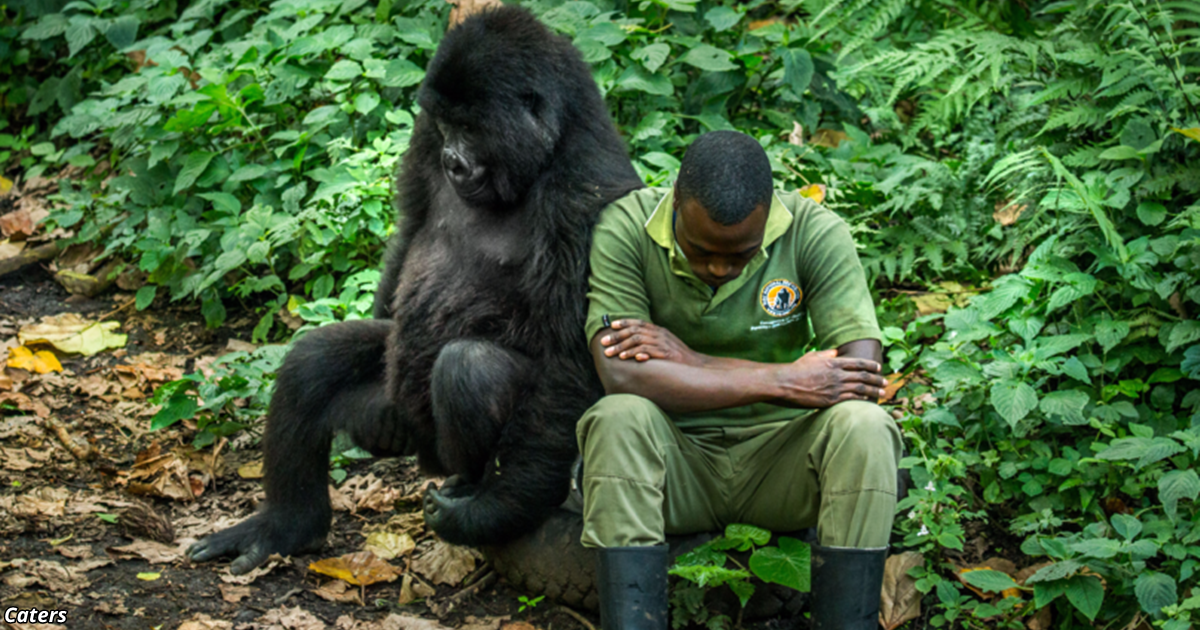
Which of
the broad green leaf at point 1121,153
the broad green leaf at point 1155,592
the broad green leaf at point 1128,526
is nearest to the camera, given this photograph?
the broad green leaf at point 1155,592

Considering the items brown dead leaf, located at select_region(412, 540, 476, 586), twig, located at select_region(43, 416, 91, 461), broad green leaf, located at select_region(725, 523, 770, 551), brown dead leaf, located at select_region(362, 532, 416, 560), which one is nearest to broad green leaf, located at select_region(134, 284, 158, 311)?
twig, located at select_region(43, 416, 91, 461)

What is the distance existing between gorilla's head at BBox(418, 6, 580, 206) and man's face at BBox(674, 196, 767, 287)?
0.80 m

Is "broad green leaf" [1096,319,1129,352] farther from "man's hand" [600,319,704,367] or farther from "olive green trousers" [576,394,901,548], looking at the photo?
"man's hand" [600,319,704,367]

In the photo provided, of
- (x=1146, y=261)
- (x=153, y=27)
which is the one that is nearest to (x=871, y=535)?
(x=1146, y=261)

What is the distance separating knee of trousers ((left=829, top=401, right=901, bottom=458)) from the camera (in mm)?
3049

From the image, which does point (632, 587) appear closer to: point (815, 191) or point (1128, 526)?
point (1128, 526)

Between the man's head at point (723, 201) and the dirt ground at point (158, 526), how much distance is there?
1.36 meters

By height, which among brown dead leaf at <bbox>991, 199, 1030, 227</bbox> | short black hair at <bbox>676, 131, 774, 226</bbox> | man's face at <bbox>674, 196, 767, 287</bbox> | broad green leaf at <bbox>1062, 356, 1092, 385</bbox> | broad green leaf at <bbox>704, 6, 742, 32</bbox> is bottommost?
brown dead leaf at <bbox>991, 199, 1030, 227</bbox>

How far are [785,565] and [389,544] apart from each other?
1.69 meters

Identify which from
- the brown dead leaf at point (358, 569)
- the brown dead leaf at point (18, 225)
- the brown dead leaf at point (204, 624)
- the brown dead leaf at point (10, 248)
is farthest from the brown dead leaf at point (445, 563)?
the brown dead leaf at point (18, 225)

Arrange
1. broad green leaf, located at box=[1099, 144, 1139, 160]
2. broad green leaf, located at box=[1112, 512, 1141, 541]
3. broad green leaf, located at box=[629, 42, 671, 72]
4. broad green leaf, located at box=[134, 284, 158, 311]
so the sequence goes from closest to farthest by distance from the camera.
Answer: broad green leaf, located at box=[1112, 512, 1141, 541] < broad green leaf, located at box=[1099, 144, 1139, 160] < broad green leaf, located at box=[629, 42, 671, 72] < broad green leaf, located at box=[134, 284, 158, 311]

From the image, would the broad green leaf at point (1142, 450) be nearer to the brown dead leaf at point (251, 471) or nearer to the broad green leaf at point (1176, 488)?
the broad green leaf at point (1176, 488)

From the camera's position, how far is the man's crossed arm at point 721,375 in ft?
10.5

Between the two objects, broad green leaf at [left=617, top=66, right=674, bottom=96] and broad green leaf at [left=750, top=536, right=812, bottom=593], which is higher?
broad green leaf at [left=617, top=66, right=674, bottom=96]
